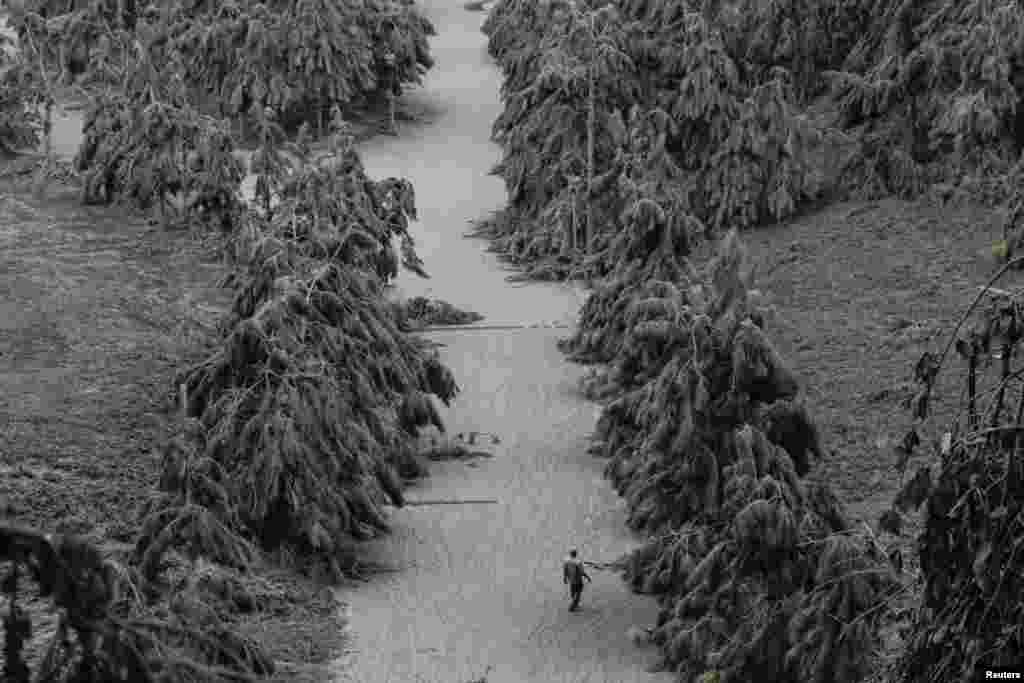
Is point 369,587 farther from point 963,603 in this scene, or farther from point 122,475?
point 963,603

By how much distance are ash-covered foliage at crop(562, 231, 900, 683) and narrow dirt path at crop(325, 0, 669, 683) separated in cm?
74

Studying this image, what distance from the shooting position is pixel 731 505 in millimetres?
17359

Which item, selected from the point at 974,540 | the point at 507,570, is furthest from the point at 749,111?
the point at 974,540

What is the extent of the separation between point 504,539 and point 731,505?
577 cm

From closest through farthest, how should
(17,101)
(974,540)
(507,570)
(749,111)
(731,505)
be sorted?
(974,540), (731,505), (507,570), (749,111), (17,101)

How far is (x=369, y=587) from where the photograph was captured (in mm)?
21266

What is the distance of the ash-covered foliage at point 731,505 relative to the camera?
1494 cm

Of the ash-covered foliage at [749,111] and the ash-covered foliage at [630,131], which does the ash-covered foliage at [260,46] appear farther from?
the ash-covered foliage at [630,131]

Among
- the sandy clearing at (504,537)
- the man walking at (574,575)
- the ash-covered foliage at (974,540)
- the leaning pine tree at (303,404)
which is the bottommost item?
the sandy clearing at (504,537)

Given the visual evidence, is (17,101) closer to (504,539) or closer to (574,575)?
(504,539)

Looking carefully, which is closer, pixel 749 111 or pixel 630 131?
pixel 630 131

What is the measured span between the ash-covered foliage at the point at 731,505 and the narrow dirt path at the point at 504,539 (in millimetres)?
738

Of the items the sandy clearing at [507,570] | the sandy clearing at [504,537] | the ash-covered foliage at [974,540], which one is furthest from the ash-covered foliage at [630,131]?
the ash-covered foliage at [974,540]

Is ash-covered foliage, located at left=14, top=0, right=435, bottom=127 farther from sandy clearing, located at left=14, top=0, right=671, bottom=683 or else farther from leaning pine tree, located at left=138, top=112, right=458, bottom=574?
leaning pine tree, located at left=138, top=112, right=458, bottom=574
